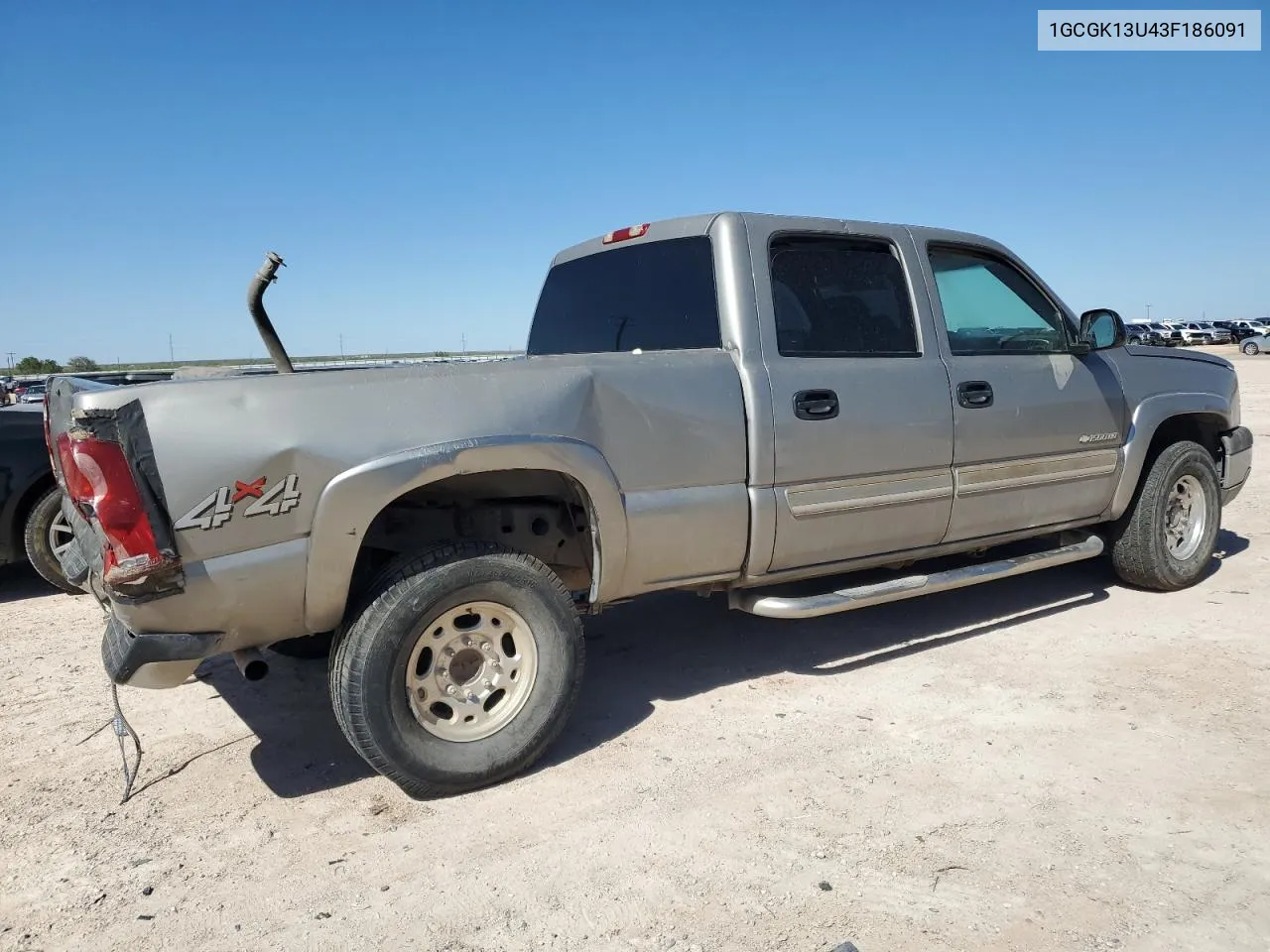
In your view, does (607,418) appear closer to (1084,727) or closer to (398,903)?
(398,903)

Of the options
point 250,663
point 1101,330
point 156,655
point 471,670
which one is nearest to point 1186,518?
point 1101,330

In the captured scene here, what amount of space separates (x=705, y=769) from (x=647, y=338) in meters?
1.85

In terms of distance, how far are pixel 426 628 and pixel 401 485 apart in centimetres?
50

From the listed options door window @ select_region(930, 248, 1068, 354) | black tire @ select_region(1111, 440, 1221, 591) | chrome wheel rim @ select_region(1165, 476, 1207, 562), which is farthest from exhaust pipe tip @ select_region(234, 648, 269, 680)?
chrome wheel rim @ select_region(1165, 476, 1207, 562)

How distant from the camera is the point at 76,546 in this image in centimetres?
312

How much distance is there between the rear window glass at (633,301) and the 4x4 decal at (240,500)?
1748mm

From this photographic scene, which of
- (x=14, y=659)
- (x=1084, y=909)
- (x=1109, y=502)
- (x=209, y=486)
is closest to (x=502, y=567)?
(x=209, y=486)

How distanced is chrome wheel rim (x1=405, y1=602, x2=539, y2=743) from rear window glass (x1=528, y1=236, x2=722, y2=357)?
1402mm

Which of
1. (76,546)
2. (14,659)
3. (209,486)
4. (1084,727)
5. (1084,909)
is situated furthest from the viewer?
(14,659)

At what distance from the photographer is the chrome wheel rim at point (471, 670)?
10.3ft

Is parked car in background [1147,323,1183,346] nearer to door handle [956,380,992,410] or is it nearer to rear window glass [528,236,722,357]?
door handle [956,380,992,410]

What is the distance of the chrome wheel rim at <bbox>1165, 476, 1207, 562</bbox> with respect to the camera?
547 cm

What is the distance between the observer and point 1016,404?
14.4 ft

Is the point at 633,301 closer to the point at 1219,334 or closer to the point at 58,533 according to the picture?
the point at 58,533
